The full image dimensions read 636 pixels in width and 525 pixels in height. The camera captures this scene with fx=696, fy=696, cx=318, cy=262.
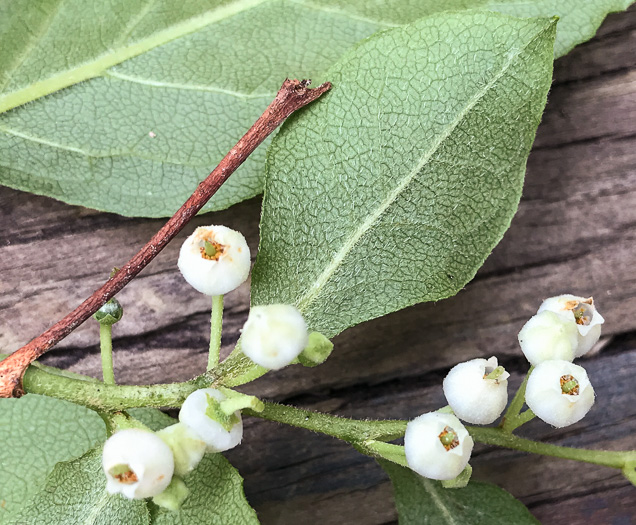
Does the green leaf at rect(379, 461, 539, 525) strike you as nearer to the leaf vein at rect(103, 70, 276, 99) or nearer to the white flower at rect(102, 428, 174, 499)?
the white flower at rect(102, 428, 174, 499)

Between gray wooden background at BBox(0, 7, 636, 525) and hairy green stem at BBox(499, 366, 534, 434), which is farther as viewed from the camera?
gray wooden background at BBox(0, 7, 636, 525)

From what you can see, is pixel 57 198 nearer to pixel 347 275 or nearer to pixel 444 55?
pixel 347 275

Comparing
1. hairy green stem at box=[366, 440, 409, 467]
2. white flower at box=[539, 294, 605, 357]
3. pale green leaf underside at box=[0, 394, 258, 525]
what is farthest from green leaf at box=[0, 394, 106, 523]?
white flower at box=[539, 294, 605, 357]

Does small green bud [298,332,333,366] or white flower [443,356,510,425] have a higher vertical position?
small green bud [298,332,333,366]

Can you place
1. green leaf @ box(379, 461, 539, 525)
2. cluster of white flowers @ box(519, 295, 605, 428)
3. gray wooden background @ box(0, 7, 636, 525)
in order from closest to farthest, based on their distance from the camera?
cluster of white flowers @ box(519, 295, 605, 428) < green leaf @ box(379, 461, 539, 525) < gray wooden background @ box(0, 7, 636, 525)

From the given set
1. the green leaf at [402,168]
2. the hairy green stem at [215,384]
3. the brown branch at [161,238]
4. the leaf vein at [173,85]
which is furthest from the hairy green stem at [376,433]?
the leaf vein at [173,85]

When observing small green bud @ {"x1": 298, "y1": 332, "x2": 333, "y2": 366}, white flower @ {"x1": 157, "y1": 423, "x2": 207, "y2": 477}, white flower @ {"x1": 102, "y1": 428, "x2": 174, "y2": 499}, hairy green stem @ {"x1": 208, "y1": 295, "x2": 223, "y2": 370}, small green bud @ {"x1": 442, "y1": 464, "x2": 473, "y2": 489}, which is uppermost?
hairy green stem @ {"x1": 208, "y1": 295, "x2": 223, "y2": 370}

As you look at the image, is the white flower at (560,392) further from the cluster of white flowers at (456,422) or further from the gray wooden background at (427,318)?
the gray wooden background at (427,318)
